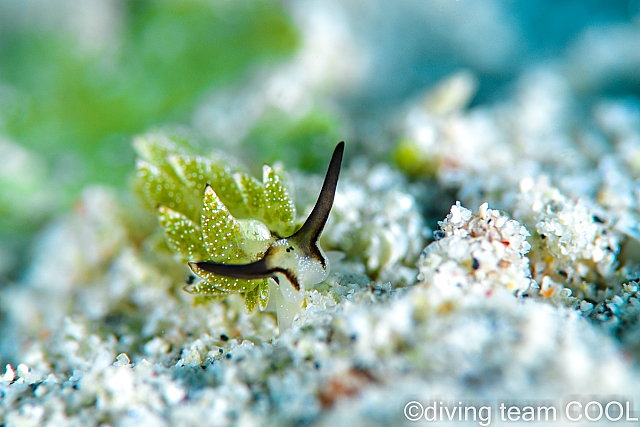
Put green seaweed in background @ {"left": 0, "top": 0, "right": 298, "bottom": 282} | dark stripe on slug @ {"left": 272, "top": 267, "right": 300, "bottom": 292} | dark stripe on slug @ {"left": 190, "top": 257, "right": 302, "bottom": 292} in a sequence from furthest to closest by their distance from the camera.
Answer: green seaweed in background @ {"left": 0, "top": 0, "right": 298, "bottom": 282} < dark stripe on slug @ {"left": 272, "top": 267, "right": 300, "bottom": 292} < dark stripe on slug @ {"left": 190, "top": 257, "right": 302, "bottom": 292}

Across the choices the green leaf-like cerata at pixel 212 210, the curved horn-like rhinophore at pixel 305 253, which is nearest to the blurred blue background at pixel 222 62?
the green leaf-like cerata at pixel 212 210

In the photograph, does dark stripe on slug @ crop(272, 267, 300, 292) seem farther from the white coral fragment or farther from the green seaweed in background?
the green seaweed in background

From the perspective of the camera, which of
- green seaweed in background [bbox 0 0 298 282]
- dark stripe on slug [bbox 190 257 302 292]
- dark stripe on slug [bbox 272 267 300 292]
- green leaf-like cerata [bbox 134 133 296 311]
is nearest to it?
dark stripe on slug [bbox 190 257 302 292]

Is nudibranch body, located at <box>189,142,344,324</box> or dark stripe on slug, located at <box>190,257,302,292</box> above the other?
nudibranch body, located at <box>189,142,344,324</box>

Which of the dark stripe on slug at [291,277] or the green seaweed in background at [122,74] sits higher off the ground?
the green seaweed in background at [122,74]

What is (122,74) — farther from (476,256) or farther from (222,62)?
(476,256)

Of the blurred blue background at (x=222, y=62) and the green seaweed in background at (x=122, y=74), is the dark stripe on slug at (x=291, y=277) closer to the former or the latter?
the blurred blue background at (x=222, y=62)

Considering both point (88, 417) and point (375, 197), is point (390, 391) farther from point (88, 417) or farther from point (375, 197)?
point (375, 197)

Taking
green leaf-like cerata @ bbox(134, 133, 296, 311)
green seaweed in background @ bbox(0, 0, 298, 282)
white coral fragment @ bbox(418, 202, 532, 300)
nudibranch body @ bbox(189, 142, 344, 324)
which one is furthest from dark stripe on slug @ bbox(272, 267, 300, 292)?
green seaweed in background @ bbox(0, 0, 298, 282)

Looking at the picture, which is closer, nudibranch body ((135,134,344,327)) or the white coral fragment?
the white coral fragment

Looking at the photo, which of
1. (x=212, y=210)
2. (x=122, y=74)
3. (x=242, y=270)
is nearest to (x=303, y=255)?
(x=242, y=270)
